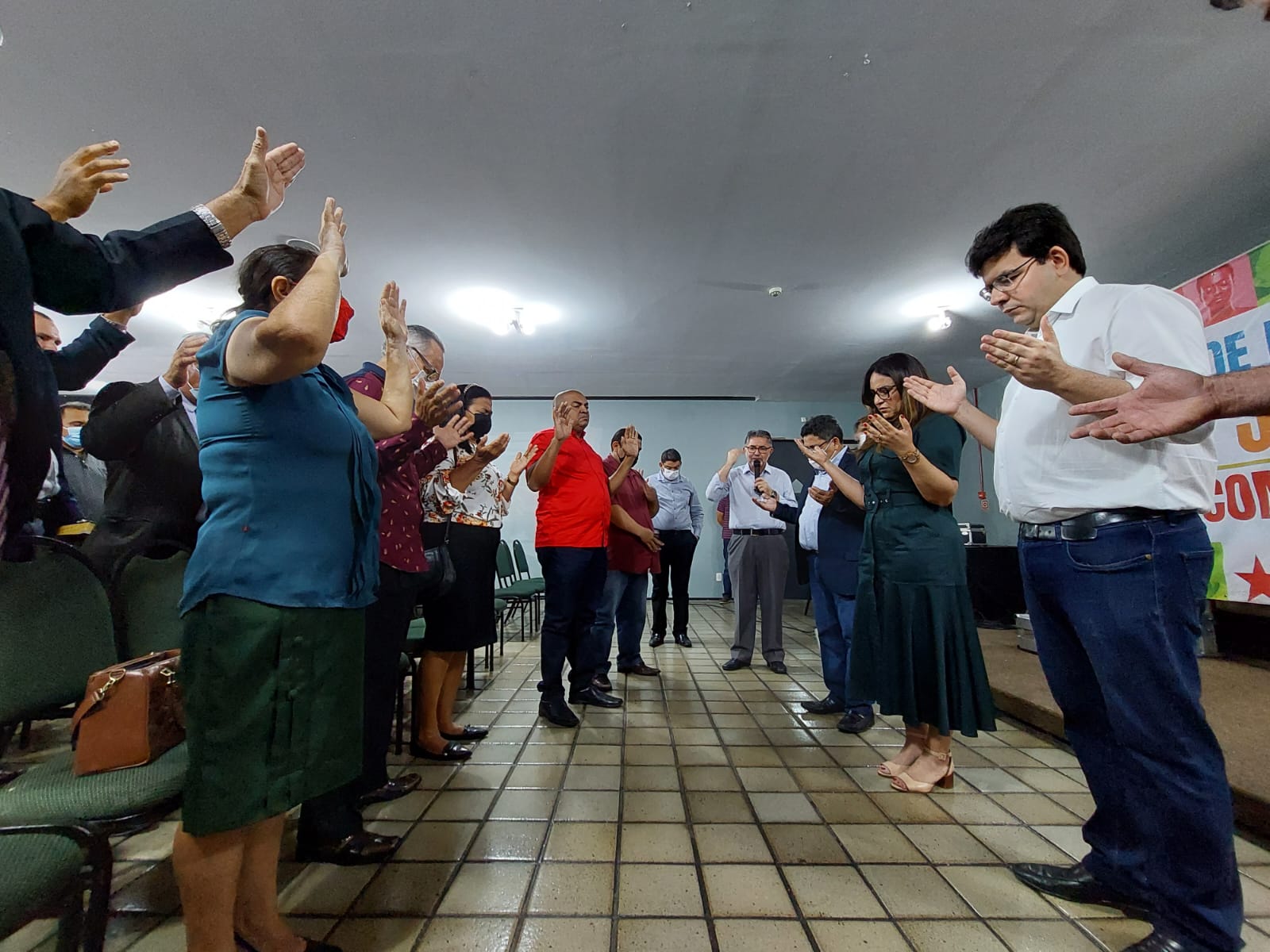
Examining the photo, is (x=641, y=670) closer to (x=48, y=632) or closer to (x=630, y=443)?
(x=630, y=443)

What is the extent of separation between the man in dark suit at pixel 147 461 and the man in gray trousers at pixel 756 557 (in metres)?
2.71

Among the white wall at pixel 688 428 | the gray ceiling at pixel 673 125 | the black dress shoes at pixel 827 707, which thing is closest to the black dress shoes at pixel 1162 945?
the black dress shoes at pixel 827 707

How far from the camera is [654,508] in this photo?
11.9 feet

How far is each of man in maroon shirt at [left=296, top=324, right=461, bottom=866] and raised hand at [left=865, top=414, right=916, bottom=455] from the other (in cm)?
127

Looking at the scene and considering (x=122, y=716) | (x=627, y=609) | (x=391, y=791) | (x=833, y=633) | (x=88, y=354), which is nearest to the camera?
(x=122, y=716)

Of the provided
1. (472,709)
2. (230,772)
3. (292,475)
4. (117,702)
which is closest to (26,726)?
(472,709)

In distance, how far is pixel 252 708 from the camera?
0.80 metres

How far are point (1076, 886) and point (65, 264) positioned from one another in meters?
2.32

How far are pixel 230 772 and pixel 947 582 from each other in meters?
1.91

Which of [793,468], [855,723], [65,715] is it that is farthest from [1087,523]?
[793,468]

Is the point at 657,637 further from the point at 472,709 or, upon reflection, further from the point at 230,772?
the point at 230,772

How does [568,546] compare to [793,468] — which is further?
[793,468]

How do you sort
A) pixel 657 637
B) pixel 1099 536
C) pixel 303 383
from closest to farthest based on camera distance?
pixel 303 383 → pixel 1099 536 → pixel 657 637

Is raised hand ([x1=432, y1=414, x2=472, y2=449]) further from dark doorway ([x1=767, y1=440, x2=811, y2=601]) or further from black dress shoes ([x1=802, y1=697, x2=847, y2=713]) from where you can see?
dark doorway ([x1=767, y1=440, x2=811, y2=601])
